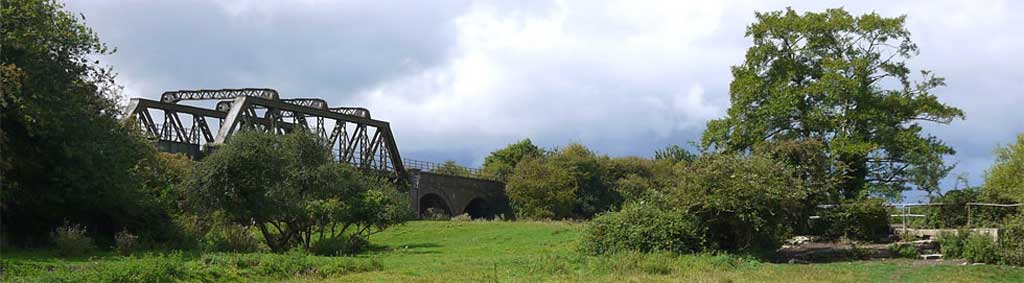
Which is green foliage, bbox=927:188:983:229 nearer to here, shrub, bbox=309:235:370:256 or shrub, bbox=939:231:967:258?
shrub, bbox=939:231:967:258

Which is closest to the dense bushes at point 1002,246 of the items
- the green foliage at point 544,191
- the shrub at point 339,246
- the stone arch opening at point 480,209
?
the shrub at point 339,246

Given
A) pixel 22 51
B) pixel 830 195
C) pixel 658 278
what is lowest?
pixel 658 278

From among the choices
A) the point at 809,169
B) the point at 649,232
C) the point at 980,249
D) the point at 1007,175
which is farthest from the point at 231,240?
the point at 1007,175

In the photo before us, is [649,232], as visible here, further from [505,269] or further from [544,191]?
[544,191]

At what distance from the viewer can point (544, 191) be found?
247 ft

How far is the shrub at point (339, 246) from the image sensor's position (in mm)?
33469

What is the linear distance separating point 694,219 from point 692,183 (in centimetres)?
113

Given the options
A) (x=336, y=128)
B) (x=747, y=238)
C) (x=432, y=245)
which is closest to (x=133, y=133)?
(x=432, y=245)

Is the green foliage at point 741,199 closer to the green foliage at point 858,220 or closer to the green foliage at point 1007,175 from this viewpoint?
the green foliage at point 858,220

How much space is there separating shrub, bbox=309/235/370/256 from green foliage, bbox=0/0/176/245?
5.31 metres

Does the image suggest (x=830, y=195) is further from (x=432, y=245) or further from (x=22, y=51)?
(x=22, y=51)

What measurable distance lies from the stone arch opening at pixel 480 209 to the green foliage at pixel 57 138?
191 ft

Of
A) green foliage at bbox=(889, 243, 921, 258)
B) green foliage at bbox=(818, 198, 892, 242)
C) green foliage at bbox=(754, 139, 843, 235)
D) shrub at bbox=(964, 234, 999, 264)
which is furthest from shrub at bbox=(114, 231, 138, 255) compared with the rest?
shrub at bbox=(964, 234, 999, 264)

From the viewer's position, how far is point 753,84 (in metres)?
38.8
